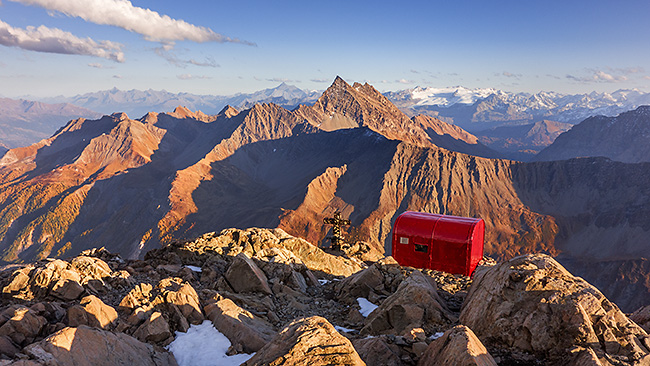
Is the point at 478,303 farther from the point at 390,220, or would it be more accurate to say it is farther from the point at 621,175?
the point at 621,175

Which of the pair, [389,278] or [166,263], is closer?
[389,278]

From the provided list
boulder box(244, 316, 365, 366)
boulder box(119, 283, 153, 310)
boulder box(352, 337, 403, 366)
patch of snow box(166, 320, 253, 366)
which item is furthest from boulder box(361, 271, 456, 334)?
boulder box(119, 283, 153, 310)

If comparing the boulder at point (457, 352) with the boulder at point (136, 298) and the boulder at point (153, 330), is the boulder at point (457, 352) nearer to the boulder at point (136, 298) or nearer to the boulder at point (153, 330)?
the boulder at point (153, 330)

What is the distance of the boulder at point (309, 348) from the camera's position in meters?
10.3

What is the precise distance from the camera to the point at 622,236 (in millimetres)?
152125

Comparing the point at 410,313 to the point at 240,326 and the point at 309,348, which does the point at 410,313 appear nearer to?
the point at 309,348

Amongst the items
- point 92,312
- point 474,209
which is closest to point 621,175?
point 474,209

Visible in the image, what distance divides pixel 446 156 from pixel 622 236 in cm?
8507

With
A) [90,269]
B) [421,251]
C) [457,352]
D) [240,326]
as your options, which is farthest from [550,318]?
[90,269]

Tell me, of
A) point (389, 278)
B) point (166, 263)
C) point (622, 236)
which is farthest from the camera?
Answer: point (622, 236)

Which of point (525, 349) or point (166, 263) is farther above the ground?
point (525, 349)

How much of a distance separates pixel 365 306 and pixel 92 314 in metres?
14.0

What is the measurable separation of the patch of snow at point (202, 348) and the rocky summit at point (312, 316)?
0.25 metres

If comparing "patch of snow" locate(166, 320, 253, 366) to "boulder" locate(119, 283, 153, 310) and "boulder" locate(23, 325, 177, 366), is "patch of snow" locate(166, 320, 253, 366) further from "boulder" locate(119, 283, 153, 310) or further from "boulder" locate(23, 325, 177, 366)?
"boulder" locate(119, 283, 153, 310)
